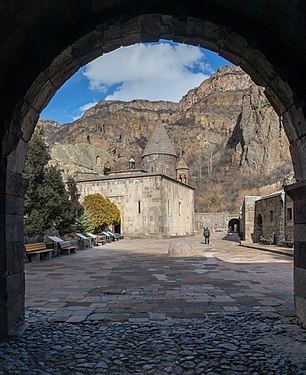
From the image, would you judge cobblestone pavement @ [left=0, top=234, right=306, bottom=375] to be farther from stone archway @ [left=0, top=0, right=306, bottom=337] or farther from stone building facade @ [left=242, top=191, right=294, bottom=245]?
stone building facade @ [left=242, top=191, right=294, bottom=245]

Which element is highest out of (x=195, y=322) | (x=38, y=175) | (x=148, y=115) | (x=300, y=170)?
(x=148, y=115)

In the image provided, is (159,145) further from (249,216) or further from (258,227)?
(258,227)

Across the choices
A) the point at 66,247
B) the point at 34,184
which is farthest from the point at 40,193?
the point at 66,247

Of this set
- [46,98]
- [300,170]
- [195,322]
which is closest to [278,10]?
[300,170]

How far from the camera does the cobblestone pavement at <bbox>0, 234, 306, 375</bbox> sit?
3170 mm

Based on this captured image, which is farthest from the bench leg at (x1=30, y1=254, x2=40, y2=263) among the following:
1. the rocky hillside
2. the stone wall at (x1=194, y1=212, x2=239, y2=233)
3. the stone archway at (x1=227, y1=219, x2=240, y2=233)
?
the stone archway at (x1=227, y1=219, x2=240, y2=233)

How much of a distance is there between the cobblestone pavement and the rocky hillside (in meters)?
34.6

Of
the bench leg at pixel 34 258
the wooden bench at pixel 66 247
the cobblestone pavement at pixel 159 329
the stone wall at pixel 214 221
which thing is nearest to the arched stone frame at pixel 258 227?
the wooden bench at pixel 66 247

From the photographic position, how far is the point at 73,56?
436 centimetres

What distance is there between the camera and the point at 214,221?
47938 mm

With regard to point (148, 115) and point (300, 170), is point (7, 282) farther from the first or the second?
point (148, 115)

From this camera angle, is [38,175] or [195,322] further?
[38,175]

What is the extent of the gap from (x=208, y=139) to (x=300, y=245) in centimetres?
8116

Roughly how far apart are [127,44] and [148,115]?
103511 millimetres
